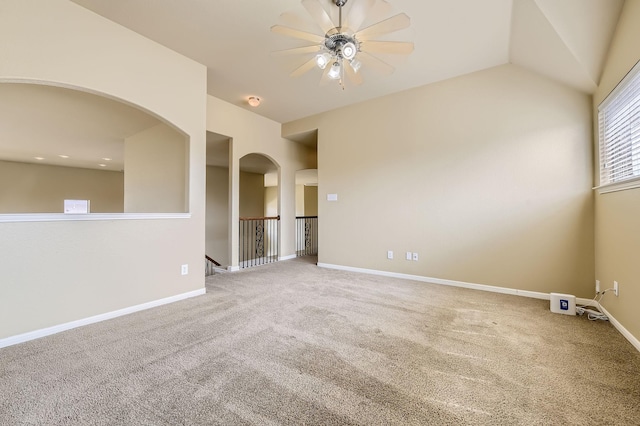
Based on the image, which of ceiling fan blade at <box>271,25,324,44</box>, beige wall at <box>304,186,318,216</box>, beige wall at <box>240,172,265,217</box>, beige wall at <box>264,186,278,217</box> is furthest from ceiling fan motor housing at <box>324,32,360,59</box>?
beige wall at <box>264,186,278,217</box>

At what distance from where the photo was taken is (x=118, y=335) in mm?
2215

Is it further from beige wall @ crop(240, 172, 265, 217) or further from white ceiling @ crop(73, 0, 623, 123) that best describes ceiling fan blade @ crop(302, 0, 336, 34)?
beige wall @ crop(240, 172, 265, 217)

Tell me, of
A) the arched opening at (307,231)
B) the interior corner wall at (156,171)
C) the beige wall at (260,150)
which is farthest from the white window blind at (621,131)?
the interior corner wall at (156,171)

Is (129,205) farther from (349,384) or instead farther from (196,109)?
(349,384)

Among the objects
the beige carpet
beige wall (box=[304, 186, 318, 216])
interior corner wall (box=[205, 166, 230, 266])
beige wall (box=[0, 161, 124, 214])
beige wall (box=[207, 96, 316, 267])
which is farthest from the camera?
beige wall (box=[304, 186, 318, 216])

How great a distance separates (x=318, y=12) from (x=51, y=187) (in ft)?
35.2

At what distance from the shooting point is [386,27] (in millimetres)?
→ 1955

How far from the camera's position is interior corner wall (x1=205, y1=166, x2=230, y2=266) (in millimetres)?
8844

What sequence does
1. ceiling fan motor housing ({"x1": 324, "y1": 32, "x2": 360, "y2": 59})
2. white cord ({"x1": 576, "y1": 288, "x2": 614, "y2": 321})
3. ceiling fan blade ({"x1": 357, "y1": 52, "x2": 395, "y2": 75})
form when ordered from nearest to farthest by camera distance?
1. ceiling fan motor housing ({"x1": 324, "y1": 32, "x2": 360, "y2": 59})
2. ceiling fan blade ({"x1": 357, "y1": 52, "x2": 395, "y2": 75})
3. white cord ({"x1": 576, "y1": 288, "x2": 614, "y2": 321})

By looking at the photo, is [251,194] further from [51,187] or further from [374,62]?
[374,62]

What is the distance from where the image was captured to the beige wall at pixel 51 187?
24.7 ft

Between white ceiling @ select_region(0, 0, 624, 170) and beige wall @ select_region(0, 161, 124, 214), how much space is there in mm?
4512

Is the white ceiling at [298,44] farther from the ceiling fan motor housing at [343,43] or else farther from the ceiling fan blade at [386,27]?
the ceiling fan blade at [386,27]

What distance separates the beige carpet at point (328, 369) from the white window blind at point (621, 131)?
1460 mm
